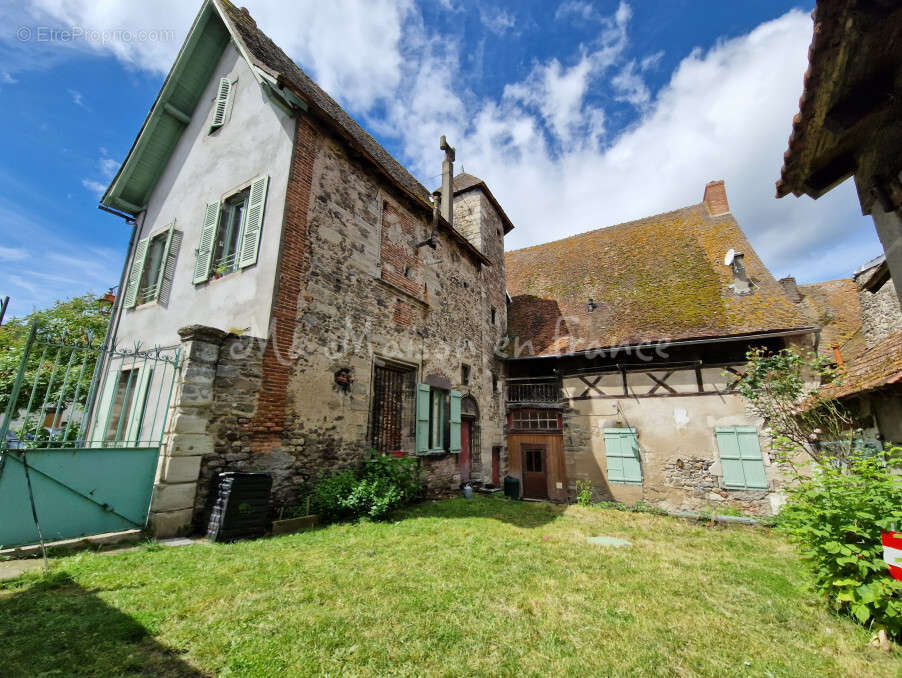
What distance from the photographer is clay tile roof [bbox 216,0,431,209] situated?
6.92 metres

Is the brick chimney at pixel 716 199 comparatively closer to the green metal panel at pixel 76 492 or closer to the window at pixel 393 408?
the window at pixel 393 408

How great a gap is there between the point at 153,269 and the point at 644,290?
13318 mm

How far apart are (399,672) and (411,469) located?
528 centimetres

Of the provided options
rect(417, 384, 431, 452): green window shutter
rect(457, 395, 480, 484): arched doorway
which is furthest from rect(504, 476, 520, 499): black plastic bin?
rect(417, 384, 431, 452): green window shutter

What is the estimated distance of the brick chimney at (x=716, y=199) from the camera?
1369cm

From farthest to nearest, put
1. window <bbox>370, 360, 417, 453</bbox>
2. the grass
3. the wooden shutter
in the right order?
the wooden shutter < window <bbox>370, 360, 417, 453</bbox> < the grass

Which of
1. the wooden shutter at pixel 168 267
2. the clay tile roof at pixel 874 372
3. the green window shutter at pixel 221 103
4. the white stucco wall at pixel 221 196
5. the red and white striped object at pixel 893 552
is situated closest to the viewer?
the red and white striped object at pixel 893 552

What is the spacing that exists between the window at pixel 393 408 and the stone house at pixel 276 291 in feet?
0.12

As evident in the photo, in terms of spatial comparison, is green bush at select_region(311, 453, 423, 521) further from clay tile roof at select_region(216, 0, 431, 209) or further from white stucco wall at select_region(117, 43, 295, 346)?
clay tile roof at select_region(216, 0, 431, 209)

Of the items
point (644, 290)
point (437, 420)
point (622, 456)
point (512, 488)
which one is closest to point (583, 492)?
point (622, 456)

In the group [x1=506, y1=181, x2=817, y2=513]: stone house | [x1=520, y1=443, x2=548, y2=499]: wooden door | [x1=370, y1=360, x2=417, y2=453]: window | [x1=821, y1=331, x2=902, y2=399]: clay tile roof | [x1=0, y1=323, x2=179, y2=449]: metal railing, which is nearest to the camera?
[x1=821, y1=331, x2=902, y2=399]: clay tile roof

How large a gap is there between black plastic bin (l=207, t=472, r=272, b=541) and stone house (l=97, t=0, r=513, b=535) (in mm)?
347

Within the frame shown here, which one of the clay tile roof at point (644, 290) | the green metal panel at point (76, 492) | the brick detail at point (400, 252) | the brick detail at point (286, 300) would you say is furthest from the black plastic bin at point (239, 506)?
the clay tile roof at point (644, 290)

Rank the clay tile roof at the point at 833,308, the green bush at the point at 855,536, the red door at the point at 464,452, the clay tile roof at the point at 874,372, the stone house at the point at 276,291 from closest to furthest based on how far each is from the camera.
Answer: the green bush at the point at 855,536 → the clay tile roof at the point at 874,372 → the stone house at the point at 276,291 → the red door at the point at 464,452 → the clay tile roof at the point at 833,308
